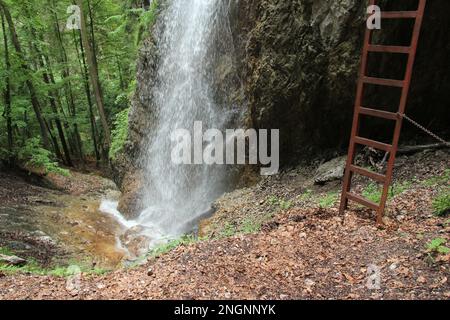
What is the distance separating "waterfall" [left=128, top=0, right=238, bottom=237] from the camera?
34.9 feet

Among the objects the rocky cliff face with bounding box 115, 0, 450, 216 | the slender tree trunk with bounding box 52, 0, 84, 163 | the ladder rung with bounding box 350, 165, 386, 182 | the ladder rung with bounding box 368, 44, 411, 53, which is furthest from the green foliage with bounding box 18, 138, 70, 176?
the ladder rung with bounding box 368, 44, 411, 53

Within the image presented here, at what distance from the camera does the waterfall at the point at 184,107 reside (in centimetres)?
1062

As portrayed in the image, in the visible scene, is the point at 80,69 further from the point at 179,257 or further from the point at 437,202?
the point at 437,202

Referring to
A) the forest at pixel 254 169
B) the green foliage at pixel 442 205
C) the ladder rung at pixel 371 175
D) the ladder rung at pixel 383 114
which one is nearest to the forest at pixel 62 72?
the forest at pixel 254 169

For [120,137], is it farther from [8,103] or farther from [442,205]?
[442,205]

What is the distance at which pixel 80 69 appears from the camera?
2266 cm

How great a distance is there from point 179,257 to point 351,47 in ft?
18.0

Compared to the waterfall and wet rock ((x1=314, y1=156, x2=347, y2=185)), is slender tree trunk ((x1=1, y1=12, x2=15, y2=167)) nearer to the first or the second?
the waterfall

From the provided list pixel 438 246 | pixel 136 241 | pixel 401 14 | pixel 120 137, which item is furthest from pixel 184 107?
pixel 438 246

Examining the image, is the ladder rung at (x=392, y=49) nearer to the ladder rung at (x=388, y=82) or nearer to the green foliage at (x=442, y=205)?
the ladder rung at (x=388, y=82)

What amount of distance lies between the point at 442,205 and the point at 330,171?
9.96ft

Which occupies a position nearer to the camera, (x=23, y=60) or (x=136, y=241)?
(x=136, y=241)

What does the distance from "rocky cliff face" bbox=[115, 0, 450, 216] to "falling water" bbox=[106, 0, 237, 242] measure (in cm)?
71

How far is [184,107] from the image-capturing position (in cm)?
1179
